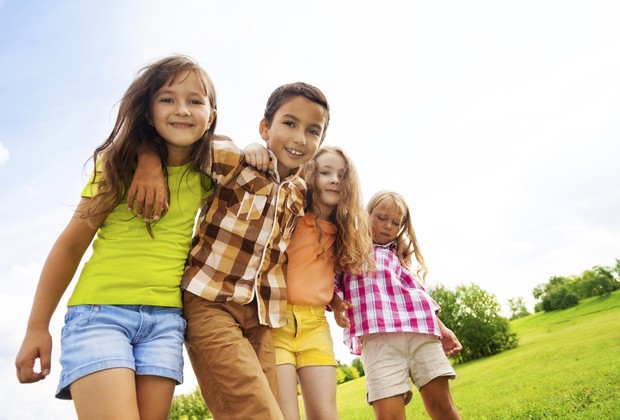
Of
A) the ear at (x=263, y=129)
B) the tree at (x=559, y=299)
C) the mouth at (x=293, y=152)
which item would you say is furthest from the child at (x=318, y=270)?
the tree at (x=559, y=299)

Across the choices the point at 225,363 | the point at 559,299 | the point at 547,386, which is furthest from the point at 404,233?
the point at 559,299

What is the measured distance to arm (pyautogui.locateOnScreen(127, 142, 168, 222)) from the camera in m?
2.36

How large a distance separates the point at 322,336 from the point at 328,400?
1.22 ft

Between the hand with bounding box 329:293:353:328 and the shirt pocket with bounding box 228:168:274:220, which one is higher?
the shirt pocket with bounding box 228:168:274:220

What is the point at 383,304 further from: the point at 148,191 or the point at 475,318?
the point at 475,318

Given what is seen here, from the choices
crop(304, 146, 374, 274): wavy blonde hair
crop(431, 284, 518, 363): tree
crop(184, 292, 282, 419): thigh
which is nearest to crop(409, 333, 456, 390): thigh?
crop(304, 146, 374, 274): wavy blonde hair

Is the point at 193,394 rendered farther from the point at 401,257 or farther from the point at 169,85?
the point at 169,85

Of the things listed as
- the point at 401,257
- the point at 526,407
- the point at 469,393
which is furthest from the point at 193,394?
the point at 401,257

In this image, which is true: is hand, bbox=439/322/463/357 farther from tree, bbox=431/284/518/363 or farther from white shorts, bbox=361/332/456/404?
tree, bbox=431/284/518/363

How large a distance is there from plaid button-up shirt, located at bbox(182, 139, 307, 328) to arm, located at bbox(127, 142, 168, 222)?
1.00 ft

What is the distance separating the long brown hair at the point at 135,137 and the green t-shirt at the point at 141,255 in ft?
0.27

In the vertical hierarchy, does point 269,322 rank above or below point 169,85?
below

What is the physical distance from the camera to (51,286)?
2.28 metres

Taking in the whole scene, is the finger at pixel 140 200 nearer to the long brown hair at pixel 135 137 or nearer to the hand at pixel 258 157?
the long brown hair at pixel 135 137
